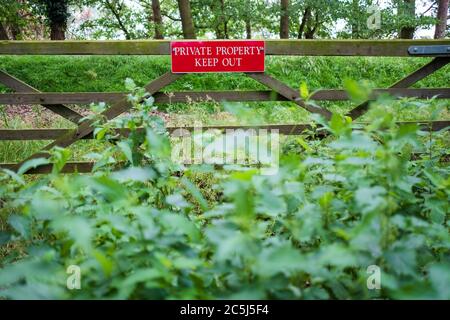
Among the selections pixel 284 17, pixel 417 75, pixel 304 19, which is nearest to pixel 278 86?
pixel 417 75

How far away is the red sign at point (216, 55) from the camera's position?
404 cm

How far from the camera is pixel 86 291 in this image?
1221 mm

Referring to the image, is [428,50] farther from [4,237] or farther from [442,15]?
[442,15]

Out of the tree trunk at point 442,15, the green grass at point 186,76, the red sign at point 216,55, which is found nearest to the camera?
the red sign at point 216,55

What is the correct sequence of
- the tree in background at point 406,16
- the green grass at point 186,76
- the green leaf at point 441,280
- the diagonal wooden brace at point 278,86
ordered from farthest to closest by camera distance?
the tree in background at point 406,16
the green grass at point 186,76
the diagonal wooden brace at point 278,86
the green leaf at point 441,280

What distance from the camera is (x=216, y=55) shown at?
13.3 ft

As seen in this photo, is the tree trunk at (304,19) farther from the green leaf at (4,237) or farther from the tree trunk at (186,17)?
the green leaf at (4,237)

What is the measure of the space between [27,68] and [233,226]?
9586mm

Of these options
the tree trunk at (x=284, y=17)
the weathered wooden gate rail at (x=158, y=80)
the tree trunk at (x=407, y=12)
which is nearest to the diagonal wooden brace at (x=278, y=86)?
the weathered wooden gate rail at (x=158, y=80)

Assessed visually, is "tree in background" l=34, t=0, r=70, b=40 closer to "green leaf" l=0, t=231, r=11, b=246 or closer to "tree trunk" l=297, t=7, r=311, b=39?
"tree trunk" l=297, t=7, r=311, b=39

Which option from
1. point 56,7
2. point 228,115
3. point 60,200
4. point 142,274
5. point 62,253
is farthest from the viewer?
point 56,7

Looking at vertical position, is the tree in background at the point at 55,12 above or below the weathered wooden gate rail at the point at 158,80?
above

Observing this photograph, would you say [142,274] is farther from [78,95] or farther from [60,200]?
[78,95]

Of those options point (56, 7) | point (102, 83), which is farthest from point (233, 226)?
point (56, 7)
